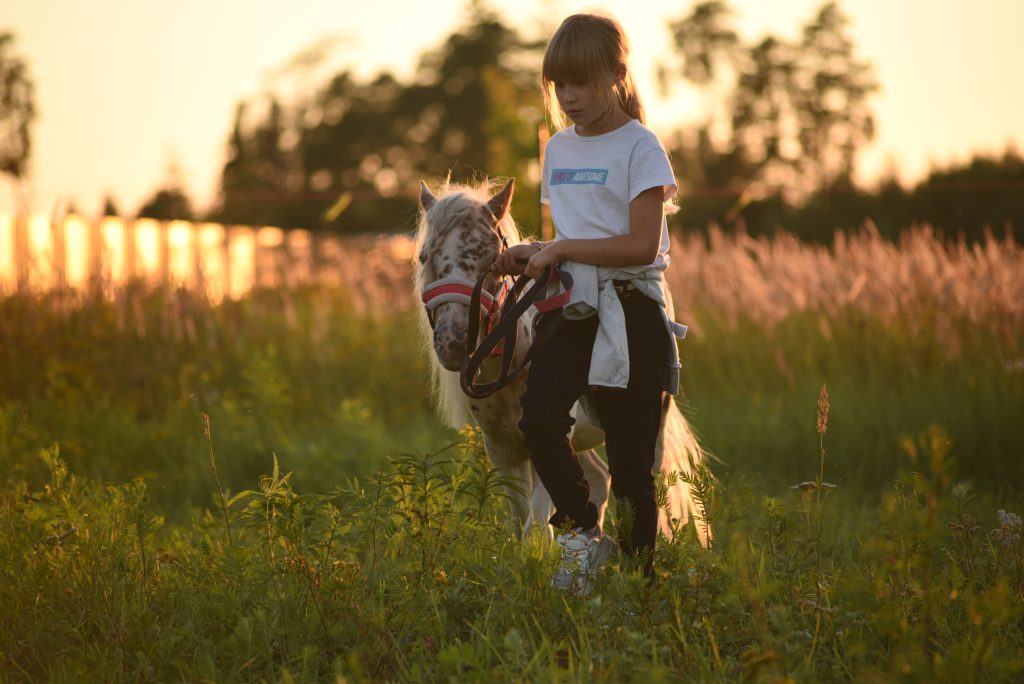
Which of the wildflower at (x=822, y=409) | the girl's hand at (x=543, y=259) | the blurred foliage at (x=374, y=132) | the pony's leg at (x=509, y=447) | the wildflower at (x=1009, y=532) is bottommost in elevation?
the wildflower at (x=1009, y=532)

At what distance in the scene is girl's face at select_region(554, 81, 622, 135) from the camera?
3514 millimetres

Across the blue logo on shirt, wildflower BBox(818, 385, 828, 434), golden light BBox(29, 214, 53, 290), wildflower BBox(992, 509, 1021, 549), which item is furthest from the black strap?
golden light BBox(29, 214, 53, 290)

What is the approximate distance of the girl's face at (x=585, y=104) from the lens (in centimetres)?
351

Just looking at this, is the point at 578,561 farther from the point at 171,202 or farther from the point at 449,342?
the point at 171,202

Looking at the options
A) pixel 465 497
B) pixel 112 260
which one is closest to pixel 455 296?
pixel 465 497

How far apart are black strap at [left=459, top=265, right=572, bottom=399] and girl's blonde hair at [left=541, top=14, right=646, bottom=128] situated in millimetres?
640

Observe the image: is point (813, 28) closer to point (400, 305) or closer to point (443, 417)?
point (400, 305)

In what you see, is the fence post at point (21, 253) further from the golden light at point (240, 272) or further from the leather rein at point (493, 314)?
the leather rein at point (493, 314)

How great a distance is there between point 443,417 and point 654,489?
1103 mm

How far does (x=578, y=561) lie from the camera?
3428 mm

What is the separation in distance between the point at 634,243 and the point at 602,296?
8.3 inches

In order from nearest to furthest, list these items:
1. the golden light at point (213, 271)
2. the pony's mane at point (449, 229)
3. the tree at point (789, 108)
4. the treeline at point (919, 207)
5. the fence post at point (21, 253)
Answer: the pony's mane at point (449, 229) < the fence post at point (21, 253) < the golden light at point (213, 271) < the treeline at point (919, 207) < the tree at point (789, 108)

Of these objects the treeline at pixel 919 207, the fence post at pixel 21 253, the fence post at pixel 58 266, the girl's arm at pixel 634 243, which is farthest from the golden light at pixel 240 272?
the girl's arm at pixel 634 243

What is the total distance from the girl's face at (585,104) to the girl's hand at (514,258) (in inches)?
18.3
